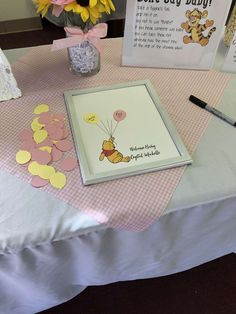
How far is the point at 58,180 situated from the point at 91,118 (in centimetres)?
19

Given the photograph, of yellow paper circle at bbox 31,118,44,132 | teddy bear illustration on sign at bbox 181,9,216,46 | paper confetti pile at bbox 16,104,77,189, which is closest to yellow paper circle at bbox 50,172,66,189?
paper confetti pile at bbox 16,104,77,189

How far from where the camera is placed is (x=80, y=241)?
1.95 ft

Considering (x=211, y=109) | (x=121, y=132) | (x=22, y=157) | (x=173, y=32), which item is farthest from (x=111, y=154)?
(x=173, y=32)

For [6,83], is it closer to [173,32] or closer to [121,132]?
[121,132]

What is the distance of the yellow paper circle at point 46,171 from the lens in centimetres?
60

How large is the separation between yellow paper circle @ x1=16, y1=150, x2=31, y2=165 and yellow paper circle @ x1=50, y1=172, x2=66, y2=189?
0.07m

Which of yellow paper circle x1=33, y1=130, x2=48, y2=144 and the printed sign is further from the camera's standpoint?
the printed sign

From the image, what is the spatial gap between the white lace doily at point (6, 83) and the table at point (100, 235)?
9.4 inches

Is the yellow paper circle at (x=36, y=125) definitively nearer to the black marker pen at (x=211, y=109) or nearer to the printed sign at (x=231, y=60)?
the black marker pen at (x=211, y=109)

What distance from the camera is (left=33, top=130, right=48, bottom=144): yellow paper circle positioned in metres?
0.66

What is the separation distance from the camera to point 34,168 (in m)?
0.61

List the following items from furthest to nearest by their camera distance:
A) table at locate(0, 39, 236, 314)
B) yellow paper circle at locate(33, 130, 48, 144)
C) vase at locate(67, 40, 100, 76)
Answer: vase at locate(67, 40, 100, 76) → yellow paper circle at locate(33, 130, 48, 144) → table at locate(0, 39, 236, 314)

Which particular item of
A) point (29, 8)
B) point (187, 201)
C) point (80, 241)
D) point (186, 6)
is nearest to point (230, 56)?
point (186, 6)

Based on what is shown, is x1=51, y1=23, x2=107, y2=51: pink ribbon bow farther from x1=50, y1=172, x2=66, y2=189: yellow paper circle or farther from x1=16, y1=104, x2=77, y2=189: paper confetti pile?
Answer: x1=50, y1=172, x2=66, y2=189: yellow paper circle
